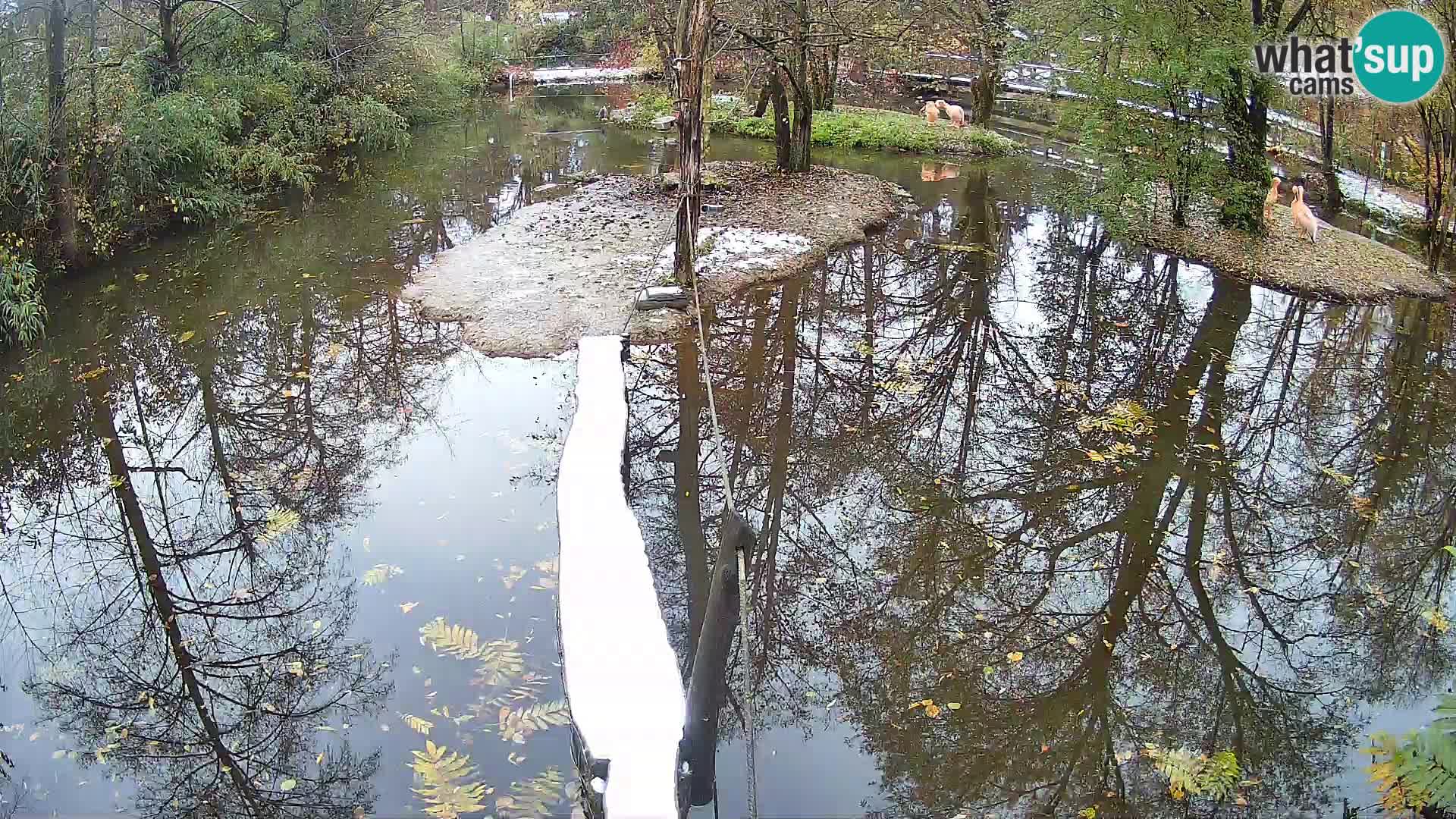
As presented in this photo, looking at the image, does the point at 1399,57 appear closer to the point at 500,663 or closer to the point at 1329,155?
the point at 1329,155

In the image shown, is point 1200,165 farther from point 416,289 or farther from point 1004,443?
point 416,289

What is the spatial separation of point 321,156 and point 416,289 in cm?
879

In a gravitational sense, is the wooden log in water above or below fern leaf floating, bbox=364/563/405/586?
above

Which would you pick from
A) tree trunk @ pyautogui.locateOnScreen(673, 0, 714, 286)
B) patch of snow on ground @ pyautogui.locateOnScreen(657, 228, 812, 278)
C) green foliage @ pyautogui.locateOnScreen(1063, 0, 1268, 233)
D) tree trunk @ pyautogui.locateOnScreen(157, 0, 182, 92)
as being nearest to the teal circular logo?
green foliage @ pyautogui.locateOnScreen(1063, 0, 1268, 233)

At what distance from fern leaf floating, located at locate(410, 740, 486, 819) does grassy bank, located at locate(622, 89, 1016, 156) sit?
16.1m

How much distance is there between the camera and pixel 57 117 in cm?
1031

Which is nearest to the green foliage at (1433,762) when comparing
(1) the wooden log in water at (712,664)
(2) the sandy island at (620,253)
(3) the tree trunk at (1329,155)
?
(1) the wooden log in water at (712,664)

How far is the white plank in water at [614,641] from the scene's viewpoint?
3.83 meters

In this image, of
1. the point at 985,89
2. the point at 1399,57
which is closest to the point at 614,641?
the point at 1399,57

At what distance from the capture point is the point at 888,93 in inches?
1016

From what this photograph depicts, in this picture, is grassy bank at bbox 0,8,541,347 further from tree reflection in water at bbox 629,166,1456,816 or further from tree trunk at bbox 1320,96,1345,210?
tree trunk at bbox 1320,96,1345,210

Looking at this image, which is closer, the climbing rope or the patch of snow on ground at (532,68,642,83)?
the climbing rope

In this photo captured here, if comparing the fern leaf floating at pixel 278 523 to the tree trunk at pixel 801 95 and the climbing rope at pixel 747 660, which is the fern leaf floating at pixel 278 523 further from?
the tree trunk at pixel 801 95

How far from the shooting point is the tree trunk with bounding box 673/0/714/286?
9.40 meters
